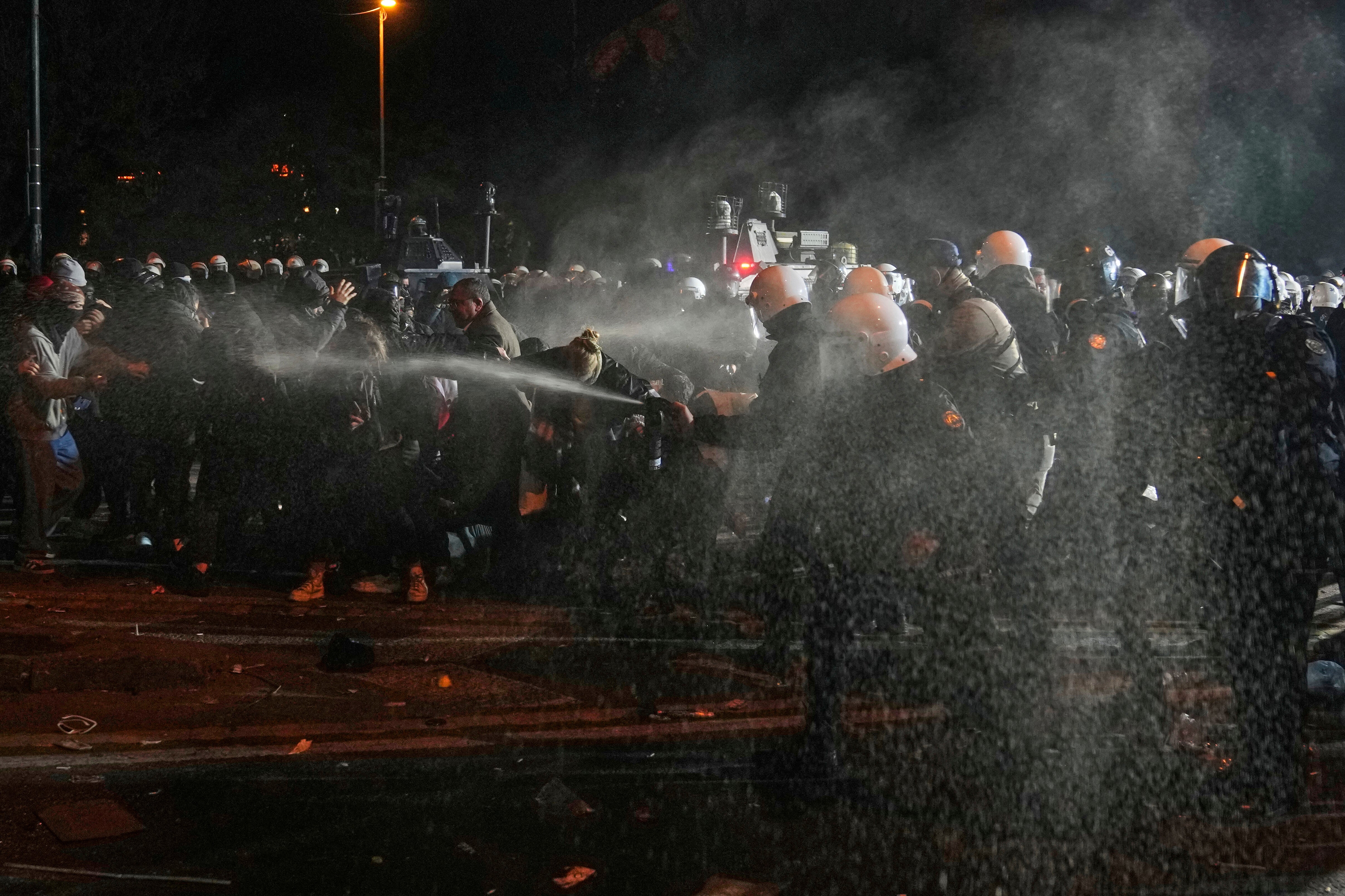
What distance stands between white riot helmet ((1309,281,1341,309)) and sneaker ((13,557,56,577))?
33.6 ft

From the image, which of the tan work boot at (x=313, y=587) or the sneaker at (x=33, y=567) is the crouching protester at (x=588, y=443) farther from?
the sneaker at (x=33, y=567)

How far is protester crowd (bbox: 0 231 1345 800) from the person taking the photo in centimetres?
438

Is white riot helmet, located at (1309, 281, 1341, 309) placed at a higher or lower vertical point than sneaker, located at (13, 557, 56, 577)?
higher

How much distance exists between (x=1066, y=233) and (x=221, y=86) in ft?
87.8

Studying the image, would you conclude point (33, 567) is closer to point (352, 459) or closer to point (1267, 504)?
point (352, 459)

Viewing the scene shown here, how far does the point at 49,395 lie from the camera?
744cm

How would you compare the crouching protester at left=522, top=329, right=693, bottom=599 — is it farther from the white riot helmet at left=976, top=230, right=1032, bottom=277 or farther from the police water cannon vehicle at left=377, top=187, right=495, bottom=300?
the police water cannon vehicle at left=377, top=187, right=495, bottom=300

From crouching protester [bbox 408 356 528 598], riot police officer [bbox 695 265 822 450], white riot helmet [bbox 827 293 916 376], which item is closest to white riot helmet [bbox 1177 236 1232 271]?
white riot helmet [bbox 827 293 916 376]

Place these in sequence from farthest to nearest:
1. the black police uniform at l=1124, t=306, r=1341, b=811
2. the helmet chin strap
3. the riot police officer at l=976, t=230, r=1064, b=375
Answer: the helmet chin strap < the riot police officer at l=976, t=230, r=1064, b=375 < the black police uniform at l=1124, t=306, r=1341, b=811

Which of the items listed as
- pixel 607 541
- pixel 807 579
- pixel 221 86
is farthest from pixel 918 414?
pixel 221 86

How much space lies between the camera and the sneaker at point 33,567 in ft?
25.4

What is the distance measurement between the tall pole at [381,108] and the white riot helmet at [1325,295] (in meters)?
21.3

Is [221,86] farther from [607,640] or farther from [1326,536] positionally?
[1326,536]

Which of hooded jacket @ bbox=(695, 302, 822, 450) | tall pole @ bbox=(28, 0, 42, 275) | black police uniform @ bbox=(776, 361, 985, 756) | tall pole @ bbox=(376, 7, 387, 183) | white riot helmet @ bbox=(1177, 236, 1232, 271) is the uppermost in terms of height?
tall pole @ bbox=(376, 7, 387, 183)
